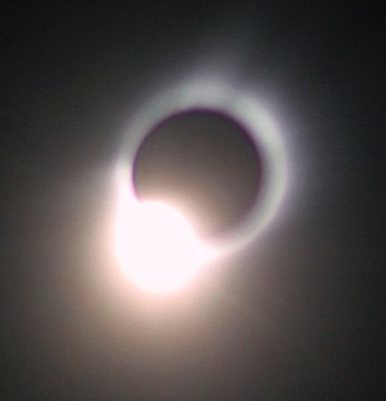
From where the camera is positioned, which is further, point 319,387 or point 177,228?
point 319,387

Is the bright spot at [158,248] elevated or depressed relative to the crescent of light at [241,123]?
depressed

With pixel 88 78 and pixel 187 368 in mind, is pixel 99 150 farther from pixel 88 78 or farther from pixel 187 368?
pixel 187 368

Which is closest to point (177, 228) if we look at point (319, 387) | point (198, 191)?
point (198, 191)

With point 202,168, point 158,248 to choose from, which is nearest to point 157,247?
point 158,248

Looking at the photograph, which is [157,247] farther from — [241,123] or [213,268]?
[241,123]

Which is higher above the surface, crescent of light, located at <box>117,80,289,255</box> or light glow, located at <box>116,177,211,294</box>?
crescent of light, located at <box>117,80,289,255</box>
